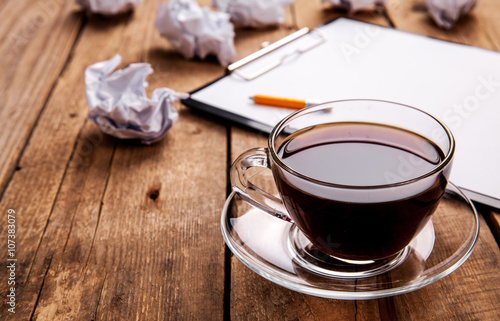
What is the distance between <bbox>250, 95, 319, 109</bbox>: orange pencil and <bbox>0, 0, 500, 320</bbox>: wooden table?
0.22 feet

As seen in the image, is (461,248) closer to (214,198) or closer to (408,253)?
(408,253)

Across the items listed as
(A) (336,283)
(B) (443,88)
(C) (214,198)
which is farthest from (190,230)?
(B) (443,88)

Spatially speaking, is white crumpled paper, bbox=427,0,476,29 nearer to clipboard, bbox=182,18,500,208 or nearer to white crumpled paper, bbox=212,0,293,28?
clipboard, bbox=182,18,500,208

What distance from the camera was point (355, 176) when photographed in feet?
1.62

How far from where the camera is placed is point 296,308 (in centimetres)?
48

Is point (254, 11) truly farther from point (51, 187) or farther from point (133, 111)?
point (51, 187)

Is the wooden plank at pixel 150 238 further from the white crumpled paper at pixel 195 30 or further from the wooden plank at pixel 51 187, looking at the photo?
the white crumpled paper at pixel 195 30

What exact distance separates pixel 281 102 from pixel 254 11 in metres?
0.34

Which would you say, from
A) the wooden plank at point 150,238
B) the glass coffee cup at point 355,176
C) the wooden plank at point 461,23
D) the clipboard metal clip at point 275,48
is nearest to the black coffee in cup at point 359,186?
the glass coffee cup at point 355,176

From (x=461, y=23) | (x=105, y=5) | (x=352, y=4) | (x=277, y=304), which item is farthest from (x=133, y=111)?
(x=461, y=23)

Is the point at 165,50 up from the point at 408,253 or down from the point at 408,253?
down

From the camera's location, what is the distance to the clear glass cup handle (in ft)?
1.68

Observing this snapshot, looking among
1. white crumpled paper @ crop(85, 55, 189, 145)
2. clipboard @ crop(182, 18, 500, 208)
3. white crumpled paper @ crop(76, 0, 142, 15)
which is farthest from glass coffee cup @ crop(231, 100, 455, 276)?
white crumpled paper @ crop(76, 0, 142, 15)

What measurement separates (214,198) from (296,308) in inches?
7.9
